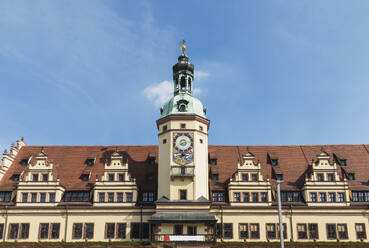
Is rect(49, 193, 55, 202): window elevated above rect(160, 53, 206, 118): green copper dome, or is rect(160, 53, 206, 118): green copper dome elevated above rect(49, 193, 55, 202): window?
rect(160, 53, 206, 118): green copper dome

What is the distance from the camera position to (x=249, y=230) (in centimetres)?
5075

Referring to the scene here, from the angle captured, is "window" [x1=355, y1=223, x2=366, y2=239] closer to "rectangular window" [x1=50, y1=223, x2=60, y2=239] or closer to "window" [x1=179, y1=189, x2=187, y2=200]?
"window" [x1=179, y1=189, x2=187, y2=200]

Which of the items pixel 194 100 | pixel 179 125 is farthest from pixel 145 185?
pixel 194 100

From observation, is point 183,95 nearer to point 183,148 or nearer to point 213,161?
point 183,148

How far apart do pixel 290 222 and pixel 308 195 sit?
4304 mm

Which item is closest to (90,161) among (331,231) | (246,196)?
(246,196)

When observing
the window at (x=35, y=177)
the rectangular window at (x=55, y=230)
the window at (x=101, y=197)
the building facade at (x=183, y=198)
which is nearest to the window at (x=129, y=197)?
the building facade at (x=183, y=198)

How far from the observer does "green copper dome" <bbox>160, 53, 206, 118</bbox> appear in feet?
178

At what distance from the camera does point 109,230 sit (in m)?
51.1

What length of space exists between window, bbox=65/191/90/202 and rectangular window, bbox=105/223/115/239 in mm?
4680

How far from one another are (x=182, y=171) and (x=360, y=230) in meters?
24.1

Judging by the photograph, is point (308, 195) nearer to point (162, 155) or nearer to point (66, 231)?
point (162, 155)

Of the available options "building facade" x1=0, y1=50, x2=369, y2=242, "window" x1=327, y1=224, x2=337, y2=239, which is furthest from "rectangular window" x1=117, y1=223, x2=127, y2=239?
"window" x1=327, y1=224, x2=337, y2=239

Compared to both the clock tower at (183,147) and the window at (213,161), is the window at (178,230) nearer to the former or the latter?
the clock tower at (183,147)
